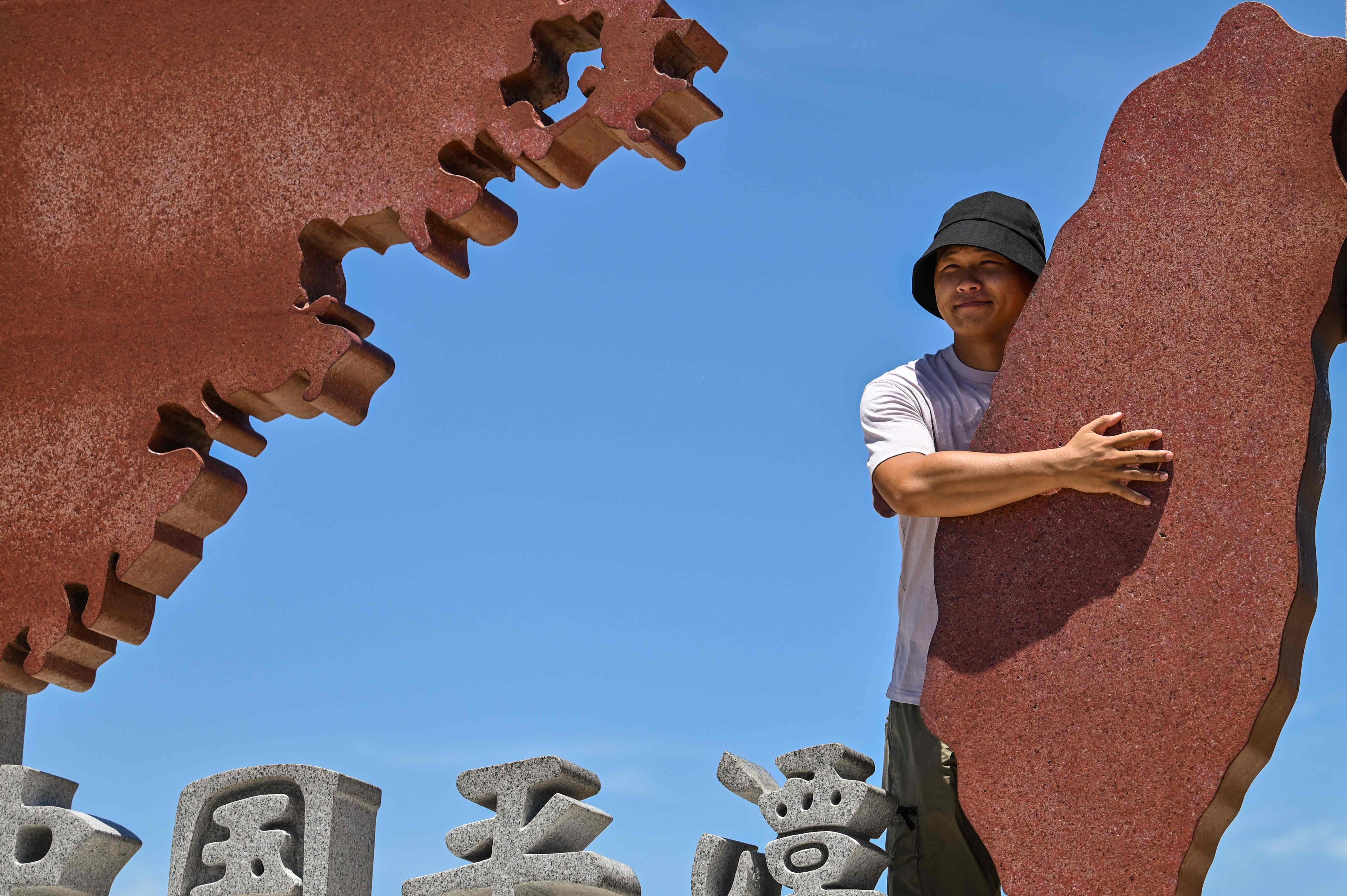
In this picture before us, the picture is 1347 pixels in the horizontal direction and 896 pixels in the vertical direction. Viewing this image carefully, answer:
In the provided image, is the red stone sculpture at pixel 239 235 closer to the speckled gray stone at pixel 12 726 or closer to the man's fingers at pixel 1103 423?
the speckled gray stone at pixel 12 726

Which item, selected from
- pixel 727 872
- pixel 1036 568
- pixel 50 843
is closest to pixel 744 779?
pixel 727 872

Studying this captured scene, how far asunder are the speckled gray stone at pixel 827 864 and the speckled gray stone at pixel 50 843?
6.64 ft

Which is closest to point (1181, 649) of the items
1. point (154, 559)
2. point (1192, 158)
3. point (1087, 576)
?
point (1087, 576)

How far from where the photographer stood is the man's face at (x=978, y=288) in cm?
475

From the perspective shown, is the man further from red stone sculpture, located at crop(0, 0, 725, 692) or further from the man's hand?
red stone sculpture, located at crop(0, 0, 725, 692)

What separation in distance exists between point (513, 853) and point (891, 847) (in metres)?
1.04

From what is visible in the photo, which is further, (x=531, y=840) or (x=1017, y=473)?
(x=531, y=840)

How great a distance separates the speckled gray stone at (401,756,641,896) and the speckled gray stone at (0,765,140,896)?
3.13 feet

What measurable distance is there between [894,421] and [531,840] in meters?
1.53

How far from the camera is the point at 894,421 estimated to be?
15.4 ft

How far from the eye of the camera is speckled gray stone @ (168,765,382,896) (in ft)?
15.6

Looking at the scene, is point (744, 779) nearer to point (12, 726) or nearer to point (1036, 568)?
point (1036, 568)

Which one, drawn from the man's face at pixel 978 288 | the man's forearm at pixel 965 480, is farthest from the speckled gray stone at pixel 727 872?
the man's face at pixel 978 288

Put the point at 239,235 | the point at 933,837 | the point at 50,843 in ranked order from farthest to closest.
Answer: the point at 239,235 < the point at 50,843 < the point at 933,837
